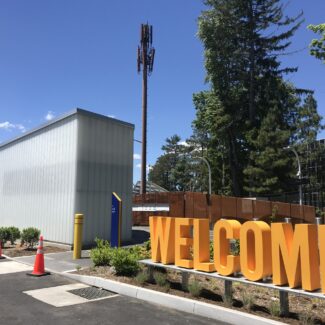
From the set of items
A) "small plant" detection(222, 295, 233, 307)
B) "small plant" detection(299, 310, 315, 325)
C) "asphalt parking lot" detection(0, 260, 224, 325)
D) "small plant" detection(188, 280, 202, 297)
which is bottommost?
"asphalt parking lot" detection(0, 260, 224, 325)

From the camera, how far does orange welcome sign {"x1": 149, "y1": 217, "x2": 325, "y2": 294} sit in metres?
6.22

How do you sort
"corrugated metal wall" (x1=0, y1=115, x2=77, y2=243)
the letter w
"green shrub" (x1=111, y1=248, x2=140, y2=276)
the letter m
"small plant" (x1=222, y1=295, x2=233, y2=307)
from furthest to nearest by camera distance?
1. "corrugated metal wall" (x1=0, y1=115, x2=77, y2=243)
2. "green shrub" (x1=111, y1=248, x2=140, y2=276)
3. the letter w
4. "small plant" (x1=222, y1=295, x2=233, y2=307)
5. the letter m

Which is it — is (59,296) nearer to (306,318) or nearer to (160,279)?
(160,279)

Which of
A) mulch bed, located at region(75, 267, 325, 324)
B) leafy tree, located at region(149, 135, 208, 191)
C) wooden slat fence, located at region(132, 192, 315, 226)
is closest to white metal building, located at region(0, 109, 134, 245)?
mulch bed, located at region(75, 267, 325, 324)

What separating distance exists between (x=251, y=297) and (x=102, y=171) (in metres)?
9.69

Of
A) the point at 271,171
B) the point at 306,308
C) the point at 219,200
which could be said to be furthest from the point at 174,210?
the point at 306,308

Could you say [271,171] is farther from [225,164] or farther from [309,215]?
[225,164]

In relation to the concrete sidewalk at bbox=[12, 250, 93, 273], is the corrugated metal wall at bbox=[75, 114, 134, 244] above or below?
above

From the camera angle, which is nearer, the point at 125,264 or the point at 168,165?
the point at 125,264

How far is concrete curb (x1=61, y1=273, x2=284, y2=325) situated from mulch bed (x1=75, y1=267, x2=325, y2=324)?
0.29 metres

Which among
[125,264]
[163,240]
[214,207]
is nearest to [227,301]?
[163,240]

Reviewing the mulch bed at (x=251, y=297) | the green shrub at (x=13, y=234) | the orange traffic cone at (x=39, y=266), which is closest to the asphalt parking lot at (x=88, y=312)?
the mulch bed at (x=251, y=297)

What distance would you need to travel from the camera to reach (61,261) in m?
11.9

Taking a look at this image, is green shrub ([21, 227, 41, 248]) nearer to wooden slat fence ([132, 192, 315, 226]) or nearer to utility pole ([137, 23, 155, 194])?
wooden slat fence ([132, 192, 315, 226])
